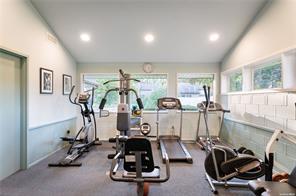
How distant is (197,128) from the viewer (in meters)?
6.75

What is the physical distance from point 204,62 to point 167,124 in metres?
2.20

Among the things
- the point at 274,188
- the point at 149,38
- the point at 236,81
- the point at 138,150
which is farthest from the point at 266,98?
the point at 149,38

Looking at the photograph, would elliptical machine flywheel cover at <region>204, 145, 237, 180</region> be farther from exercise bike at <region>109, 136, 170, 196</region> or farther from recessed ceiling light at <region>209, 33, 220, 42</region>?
recessed ceiling light at <region>209, 33, 220, 42</region>

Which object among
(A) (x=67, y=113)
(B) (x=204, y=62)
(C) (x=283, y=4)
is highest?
(C) (x=283, y=4)

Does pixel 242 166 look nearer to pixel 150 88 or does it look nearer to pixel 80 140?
pixel 80 140

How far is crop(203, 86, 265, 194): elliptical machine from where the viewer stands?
319cm

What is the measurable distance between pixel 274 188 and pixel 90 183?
2.55m

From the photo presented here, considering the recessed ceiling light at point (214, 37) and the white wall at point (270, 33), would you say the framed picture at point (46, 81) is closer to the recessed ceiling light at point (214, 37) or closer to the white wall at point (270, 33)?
the recessed ceiling light at point (214, 37)

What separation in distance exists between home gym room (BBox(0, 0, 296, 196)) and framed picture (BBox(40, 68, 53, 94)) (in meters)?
0.02

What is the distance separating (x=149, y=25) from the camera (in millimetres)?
5148

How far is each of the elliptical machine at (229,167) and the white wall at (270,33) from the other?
1.61 metres

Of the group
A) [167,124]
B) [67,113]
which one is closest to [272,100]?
[167,124]

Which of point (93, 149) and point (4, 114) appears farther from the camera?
point (93, 149)

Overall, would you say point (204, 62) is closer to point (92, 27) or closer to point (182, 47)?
point (182, 47)
